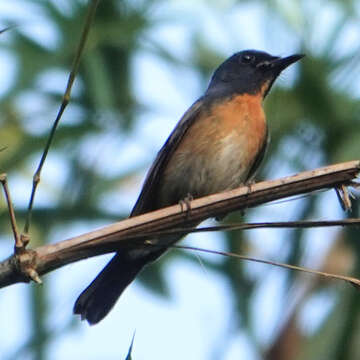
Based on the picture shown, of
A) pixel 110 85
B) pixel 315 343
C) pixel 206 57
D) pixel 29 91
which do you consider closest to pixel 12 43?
pixel 29 91

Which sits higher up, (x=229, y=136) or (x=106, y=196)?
(x=106, y=196)

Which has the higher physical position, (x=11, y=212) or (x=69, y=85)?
(x=69, y=85)

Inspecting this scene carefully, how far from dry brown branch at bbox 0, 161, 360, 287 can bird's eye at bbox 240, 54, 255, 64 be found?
302 cm

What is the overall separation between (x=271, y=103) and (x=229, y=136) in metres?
1.43

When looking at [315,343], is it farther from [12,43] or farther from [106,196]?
[12,43]

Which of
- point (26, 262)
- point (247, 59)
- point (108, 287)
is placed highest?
point (247, 59)

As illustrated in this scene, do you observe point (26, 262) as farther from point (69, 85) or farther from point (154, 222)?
point (69, 85)

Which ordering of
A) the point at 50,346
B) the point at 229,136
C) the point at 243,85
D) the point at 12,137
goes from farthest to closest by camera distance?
the point at 12,137
the point at 50,346
the point at 243,85
the point at 229,136

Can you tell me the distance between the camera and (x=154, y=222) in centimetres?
311

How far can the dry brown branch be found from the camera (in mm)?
2965

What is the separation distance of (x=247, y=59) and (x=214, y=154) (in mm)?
1184

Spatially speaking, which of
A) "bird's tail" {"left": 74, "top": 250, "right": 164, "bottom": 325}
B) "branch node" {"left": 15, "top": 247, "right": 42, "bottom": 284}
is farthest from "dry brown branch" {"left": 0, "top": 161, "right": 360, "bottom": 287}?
"bird's tail" {"left": 74, "top": 250, "right": 164, "bottom": 325}

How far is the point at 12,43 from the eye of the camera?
6.39 metres

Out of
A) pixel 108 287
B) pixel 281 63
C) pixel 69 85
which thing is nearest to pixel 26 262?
pixel 69 85
